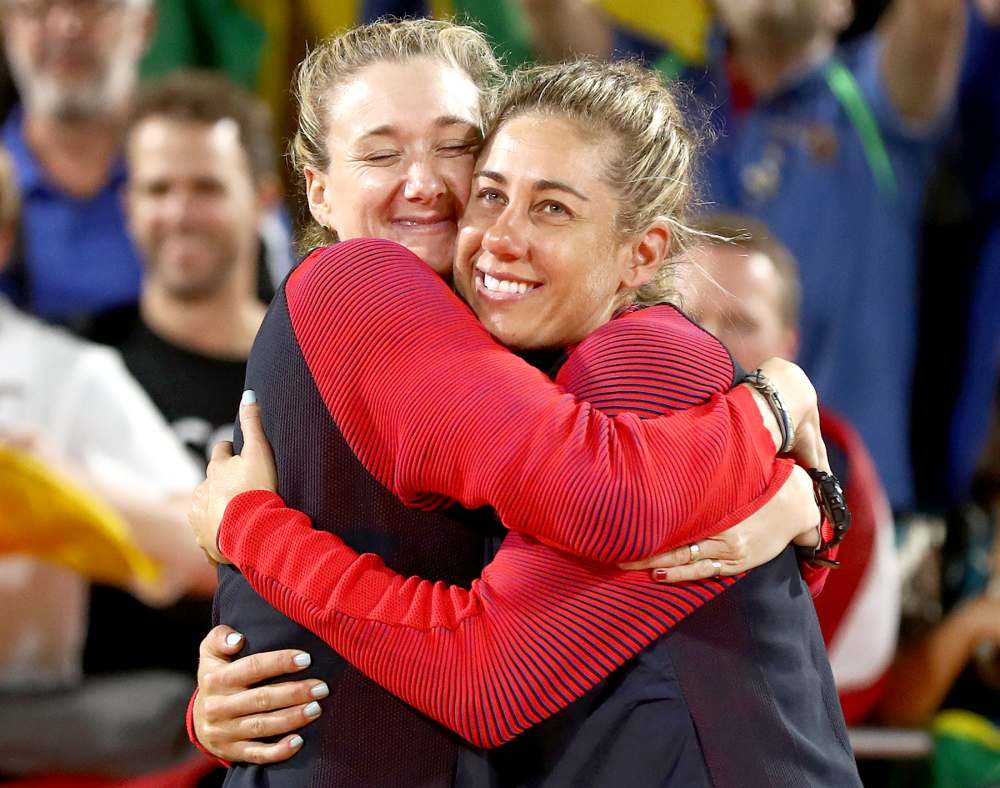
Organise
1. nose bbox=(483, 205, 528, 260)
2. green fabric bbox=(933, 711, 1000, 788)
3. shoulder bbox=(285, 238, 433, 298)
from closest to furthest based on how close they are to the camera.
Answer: shoulder bbox=(285, 238, 433, 298), nose bbox=(483, 205, 528, 260), green fabric bbox=(933, 711, 1000, 788)

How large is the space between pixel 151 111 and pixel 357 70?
80.7 inches

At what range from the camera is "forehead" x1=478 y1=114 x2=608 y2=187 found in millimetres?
1665

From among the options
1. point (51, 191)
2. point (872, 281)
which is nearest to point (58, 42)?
point (51, 191)

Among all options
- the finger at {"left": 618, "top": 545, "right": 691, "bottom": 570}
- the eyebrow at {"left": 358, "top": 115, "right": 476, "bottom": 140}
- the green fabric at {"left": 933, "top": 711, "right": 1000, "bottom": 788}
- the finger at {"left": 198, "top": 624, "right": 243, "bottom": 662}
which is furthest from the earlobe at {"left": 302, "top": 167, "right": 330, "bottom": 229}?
the green fabric at {"left": 933, "top": 711, "right": 1000, "bottom": 788}

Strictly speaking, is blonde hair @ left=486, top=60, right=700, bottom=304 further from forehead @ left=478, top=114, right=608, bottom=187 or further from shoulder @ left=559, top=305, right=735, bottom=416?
shoulder @ left=559, top=305, right=735, bottom=416

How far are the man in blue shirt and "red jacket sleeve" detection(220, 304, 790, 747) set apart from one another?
96.6 inches

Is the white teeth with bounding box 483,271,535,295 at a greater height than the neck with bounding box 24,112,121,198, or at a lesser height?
greater

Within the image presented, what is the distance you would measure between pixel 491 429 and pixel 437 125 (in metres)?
0.54

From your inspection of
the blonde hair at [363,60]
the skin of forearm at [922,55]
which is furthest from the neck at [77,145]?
the blonde hair at [363,60]

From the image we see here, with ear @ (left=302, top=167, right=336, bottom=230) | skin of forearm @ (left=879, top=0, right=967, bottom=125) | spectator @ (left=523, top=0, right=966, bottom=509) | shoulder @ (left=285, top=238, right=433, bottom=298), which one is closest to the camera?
shoulder @ (left=285, top=238, right=433, bottom=298)

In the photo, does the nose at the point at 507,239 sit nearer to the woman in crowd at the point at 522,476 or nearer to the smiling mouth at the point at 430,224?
the woman in crowd at the point at 522,476

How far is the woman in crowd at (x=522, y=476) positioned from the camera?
1.47m

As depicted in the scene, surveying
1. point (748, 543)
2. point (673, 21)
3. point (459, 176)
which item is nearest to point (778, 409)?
point (748, 543)

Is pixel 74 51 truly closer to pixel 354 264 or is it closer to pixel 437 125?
pixel 437 125
